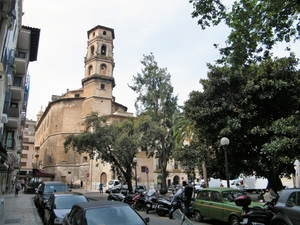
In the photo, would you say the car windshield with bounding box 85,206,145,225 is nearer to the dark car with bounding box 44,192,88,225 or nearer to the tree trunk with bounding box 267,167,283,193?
the dark car with bounding box 44,192,88,225

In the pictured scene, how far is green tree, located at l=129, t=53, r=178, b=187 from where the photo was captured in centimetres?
3147

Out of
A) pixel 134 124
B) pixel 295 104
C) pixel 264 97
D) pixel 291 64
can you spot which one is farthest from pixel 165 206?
pixel 134 124

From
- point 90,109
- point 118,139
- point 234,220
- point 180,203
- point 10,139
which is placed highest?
point 90,109

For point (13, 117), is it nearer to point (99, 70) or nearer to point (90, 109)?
point (90, 109)

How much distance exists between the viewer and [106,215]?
5305 mm

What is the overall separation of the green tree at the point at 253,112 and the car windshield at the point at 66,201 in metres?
9.30

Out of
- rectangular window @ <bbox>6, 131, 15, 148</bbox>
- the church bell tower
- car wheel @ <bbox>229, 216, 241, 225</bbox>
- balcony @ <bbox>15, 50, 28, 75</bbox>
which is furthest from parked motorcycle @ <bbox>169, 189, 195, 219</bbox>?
the church bell tower

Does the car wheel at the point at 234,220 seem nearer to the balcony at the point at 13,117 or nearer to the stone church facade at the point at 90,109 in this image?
the balcony at the point at 13,117

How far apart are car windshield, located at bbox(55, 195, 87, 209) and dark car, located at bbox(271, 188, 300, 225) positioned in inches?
259

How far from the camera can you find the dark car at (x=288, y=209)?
22.6 ft

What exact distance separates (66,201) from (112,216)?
4.95 m

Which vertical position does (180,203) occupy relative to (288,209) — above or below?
below

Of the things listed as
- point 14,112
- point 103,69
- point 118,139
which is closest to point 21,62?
point 14,112

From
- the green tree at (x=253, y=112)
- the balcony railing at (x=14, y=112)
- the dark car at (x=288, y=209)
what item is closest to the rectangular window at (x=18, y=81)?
the balcony railing at (x=14, y=112)
